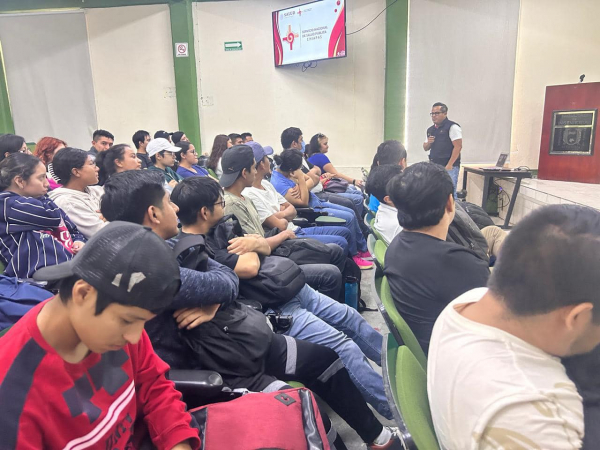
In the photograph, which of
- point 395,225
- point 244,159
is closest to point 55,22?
point 244,159

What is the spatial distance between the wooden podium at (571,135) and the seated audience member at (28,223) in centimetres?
501

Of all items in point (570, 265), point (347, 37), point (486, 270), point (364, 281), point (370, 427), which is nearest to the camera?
point (570, 265)

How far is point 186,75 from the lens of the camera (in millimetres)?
6332

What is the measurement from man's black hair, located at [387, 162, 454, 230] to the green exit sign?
215 inches

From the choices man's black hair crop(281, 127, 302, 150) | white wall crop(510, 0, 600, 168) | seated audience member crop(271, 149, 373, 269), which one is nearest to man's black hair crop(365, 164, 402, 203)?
seated audience member crop(271, 149, 373, 269)

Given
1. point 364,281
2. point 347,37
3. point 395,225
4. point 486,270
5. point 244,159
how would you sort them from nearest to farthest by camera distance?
point 486,270 < point 395,225 < point 244,159 < point 364,281 < point 347,37

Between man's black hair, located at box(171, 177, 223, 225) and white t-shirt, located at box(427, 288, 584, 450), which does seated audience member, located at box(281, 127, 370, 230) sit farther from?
white t-shirt, located at box(427, 288, 584, 450)

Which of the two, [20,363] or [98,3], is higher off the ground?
[98,3]

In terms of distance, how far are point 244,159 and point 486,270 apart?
4.61 ft

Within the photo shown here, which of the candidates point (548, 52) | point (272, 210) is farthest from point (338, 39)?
point (272, 210)

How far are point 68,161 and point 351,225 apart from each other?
218 cm

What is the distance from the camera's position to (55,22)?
639cm

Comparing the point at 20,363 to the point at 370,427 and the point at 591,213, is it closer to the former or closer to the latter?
the point at 591,213

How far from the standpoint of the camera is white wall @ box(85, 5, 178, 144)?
20.7 ft
